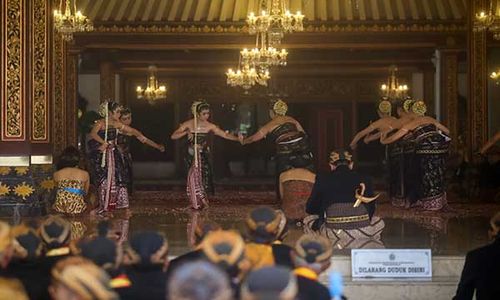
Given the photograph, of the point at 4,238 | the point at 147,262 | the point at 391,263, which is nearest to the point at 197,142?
the point at 391,263

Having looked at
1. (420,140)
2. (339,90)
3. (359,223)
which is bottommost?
(359,223)

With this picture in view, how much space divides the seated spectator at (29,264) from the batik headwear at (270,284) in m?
1.53

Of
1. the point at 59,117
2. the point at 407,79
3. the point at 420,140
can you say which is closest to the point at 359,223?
the point at 420,140

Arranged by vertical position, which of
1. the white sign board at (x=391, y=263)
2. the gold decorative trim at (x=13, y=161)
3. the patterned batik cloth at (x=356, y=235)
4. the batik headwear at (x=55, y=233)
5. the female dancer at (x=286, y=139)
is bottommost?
the white sign board at (x=391, y=263)

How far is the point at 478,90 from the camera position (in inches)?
510

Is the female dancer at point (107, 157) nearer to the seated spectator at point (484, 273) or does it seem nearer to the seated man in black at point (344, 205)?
the seated man in black at point (344, 205)

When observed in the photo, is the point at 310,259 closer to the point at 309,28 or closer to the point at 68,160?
the point at 68,160

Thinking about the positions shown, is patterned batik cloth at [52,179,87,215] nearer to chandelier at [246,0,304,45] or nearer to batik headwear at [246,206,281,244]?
chandelier at [246,0,304,45]

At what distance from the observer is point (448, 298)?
20.6 ft

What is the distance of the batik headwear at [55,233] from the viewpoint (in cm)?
443

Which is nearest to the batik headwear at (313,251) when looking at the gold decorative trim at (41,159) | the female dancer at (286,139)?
the female dancer at (286,139)

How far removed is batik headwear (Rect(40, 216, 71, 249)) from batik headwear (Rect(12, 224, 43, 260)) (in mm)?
137

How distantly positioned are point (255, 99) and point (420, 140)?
8313mm

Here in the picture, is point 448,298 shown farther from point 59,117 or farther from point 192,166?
point 59,117
